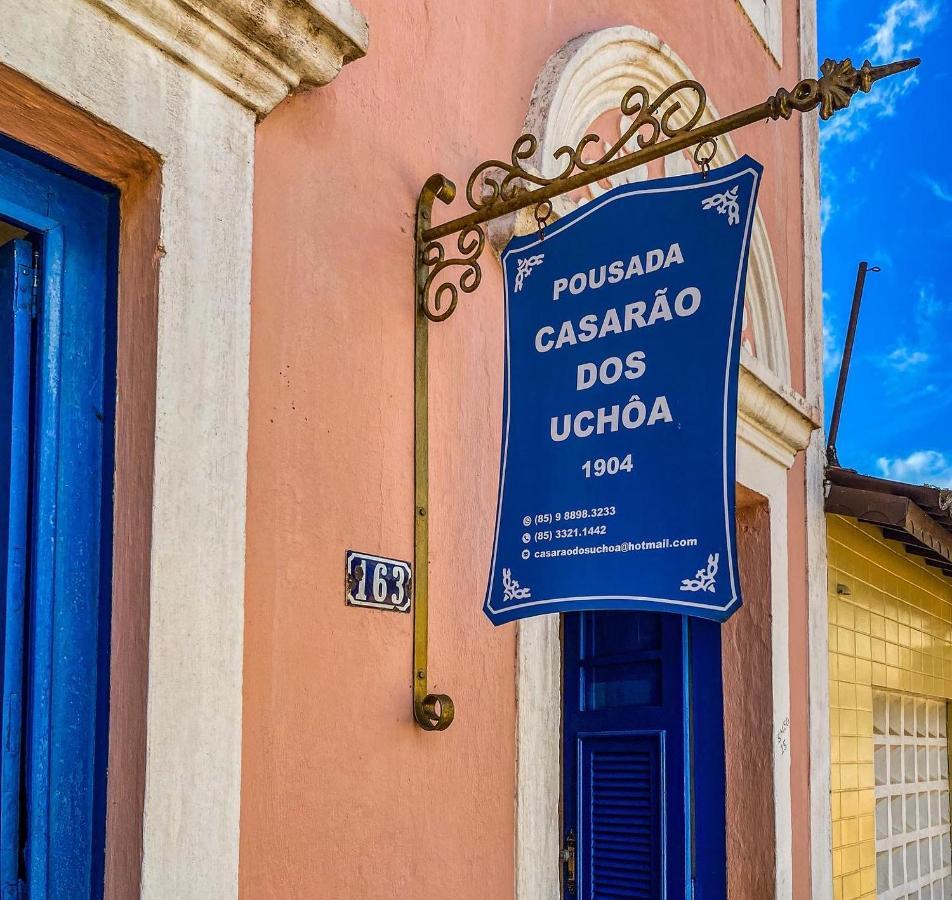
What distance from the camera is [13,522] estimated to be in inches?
84.8

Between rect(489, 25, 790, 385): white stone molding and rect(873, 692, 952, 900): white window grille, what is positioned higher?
rect(489, 25, 790, 385): white stone molding

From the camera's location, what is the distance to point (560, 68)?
3.75 m

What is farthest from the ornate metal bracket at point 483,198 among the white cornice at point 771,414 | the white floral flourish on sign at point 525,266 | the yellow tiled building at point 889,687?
the yellow tiled building at point 889,687

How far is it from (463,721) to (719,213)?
4.85 feet

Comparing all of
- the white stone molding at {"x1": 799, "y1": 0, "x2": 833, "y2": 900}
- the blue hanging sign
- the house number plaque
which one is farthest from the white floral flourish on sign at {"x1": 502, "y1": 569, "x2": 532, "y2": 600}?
the white stone molding at {"x1": 799, "y1": 0, "x2": 833, "y2": 900}

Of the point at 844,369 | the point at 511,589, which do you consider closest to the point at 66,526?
the point at 511,589

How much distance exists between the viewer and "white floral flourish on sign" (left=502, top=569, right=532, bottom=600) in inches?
104

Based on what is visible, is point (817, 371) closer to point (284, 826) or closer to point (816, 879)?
point (816, 879)

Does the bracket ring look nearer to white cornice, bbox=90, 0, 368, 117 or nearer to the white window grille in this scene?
white cornice, bbox=90, 0, 368, 117

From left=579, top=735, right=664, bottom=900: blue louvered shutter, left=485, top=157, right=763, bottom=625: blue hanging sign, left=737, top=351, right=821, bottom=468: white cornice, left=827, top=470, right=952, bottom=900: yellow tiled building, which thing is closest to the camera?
left=485, top=157, right=763, bottom=625: blue hanging sign

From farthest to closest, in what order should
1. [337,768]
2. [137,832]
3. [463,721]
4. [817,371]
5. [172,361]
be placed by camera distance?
[817,371], [463,721], [337,768], [172,361], [137,832]

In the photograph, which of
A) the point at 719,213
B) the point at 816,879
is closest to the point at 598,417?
the point at 719,213

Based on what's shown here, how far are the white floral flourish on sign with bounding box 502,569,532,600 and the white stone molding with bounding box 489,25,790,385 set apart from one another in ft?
3.71

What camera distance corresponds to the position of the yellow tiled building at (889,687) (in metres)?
6.21
